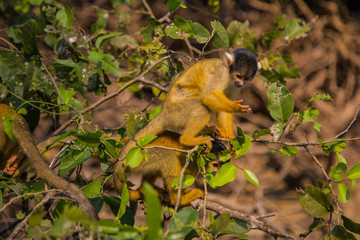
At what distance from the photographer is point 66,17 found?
126 inches

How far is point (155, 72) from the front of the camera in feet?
12.7

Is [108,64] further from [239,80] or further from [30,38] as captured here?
[239,80]

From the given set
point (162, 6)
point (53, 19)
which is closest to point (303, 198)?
point (53, 19)

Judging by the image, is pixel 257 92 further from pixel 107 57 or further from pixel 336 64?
pixel 107 57

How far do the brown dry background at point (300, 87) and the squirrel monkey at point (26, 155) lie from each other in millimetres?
2286

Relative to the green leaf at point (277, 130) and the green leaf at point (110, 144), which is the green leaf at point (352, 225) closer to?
the green leaf at point (277, 130)

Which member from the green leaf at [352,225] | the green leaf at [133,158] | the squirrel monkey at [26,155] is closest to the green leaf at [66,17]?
the squirrel monkey at [26,155]

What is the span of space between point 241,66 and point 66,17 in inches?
61.0

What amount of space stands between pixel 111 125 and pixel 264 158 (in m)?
2.47

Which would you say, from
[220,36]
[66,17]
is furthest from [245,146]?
[66,17]

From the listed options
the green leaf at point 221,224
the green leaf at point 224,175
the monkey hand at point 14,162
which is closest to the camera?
the green leaf at point 221,224

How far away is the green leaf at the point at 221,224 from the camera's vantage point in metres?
1.93

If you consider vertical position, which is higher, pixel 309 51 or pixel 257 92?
pixel 309 51

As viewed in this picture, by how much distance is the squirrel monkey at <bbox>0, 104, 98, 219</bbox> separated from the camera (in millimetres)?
2000
